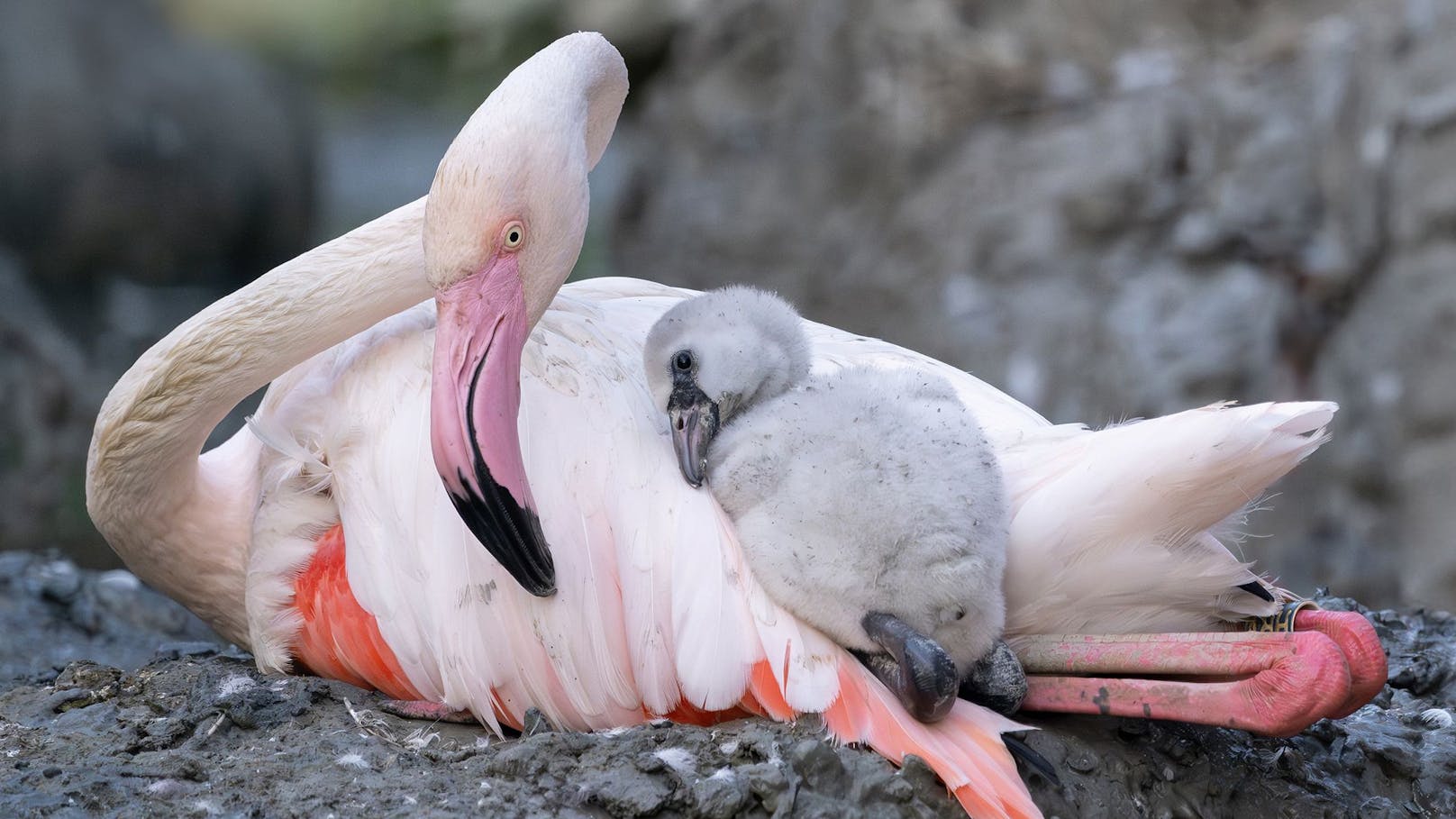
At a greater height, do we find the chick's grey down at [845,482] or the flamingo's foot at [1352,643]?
the chick's grey down at [845,482]

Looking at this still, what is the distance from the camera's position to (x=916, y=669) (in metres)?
2.09

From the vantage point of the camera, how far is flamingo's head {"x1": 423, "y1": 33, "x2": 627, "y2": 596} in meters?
2.12

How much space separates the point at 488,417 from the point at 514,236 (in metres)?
0.34

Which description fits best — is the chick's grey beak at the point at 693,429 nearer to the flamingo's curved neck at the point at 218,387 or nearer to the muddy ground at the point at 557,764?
the muddy ground at the point at 557,764

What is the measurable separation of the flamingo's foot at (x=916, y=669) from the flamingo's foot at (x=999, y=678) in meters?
0.12

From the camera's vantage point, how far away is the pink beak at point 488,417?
211 centimetres

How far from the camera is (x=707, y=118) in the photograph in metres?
7.29

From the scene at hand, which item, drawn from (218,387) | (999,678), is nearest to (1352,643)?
(999,678)

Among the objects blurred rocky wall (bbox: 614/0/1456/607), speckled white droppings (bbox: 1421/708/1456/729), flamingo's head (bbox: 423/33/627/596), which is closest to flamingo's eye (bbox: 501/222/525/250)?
flamingo's head (bbox: 423/33/627/596)

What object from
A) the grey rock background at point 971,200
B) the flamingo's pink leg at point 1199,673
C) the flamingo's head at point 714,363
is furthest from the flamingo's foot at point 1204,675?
the grey rock background at point 971,200

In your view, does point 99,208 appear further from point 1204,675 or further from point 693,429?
point 1204,675

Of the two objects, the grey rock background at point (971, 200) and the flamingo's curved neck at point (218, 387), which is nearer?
the flamingo's curved neck at point (218, 387)

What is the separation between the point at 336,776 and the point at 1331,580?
4.34 meters

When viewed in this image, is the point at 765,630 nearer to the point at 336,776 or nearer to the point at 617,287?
the point at 336,776
